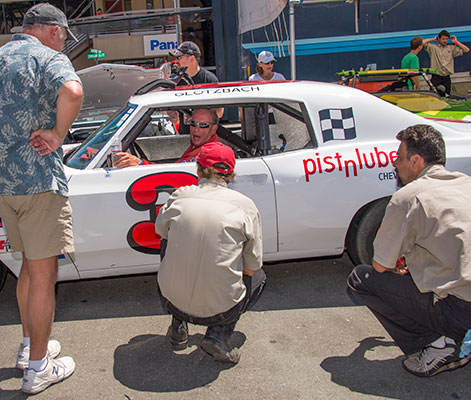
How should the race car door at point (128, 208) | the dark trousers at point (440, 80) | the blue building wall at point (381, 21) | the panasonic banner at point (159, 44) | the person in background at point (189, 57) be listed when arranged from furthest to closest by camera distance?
the panasonic banner at point (159, 44), the blue building wall at point (381, 21), the dark trousers at point (440, 80), the person in background at point (189, 57), the race car door at point (128, 208)

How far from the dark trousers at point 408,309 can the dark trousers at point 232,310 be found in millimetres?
519

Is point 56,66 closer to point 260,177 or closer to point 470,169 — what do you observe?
point 260,177

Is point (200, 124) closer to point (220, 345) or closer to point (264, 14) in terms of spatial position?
point (220, 345)

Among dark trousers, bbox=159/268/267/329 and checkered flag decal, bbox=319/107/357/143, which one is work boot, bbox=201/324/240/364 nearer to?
dark trousers, bbox=159/268/267/329

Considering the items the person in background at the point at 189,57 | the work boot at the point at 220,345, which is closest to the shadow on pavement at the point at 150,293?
the work boot at the point at 220,345

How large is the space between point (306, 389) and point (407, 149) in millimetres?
1324

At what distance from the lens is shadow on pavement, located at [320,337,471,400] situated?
2.61 m

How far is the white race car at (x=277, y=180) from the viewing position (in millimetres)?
3463

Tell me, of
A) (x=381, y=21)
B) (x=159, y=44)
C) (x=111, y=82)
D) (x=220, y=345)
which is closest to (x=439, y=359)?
(x=220, y=345)

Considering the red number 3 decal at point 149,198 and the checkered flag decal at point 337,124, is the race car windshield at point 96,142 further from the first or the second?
the checkered flag decal at point 337,124

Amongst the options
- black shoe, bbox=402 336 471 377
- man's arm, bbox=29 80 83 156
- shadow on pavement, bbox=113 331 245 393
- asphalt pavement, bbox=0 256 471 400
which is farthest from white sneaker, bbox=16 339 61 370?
black shoe, bbox=402 336 471 377

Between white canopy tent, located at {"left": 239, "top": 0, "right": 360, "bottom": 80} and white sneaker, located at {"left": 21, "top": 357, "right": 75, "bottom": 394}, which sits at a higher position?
white canopy tent, located at {"left": 239, "top": 0, "right": 360, "bottom": 80}

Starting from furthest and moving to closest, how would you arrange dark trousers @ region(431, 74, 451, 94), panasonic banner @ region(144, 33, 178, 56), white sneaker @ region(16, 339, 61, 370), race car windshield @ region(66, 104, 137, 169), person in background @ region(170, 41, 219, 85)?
panasonic banner @ region(144, 33, 178, 56), dark trousers @ region(431, 74, 451, 94), person in background @ region(170, 41, 219, 85), race car windshield @ region(66, 104, 137, 169), white sneaker @ region(16, 339, 61, 370)

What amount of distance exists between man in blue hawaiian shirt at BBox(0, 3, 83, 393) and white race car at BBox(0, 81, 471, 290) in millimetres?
696
